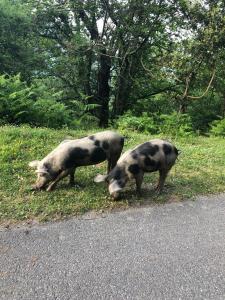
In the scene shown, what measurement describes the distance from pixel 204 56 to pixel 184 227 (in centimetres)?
1087

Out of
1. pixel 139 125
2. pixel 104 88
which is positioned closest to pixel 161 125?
pixel 139 125

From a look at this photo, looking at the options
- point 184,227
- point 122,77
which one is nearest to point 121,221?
point 184,227

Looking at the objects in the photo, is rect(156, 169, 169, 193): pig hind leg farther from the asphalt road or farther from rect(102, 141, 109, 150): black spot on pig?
rect(102, 141, 109, 150): black spot on pig

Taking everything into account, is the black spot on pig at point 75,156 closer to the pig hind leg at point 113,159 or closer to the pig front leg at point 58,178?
the pig front leg at point 58,178

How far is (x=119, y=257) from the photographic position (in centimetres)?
468

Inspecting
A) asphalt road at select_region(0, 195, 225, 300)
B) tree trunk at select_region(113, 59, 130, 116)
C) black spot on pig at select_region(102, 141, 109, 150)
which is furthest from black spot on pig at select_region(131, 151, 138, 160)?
tree trunk at select_region(113, 59, 130, 116)

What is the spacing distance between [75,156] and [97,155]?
0.41 m

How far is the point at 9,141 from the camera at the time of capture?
27.6 feet

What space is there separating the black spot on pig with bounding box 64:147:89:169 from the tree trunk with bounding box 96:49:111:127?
11.7 meters

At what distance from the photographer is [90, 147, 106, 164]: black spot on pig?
6371 millimetres

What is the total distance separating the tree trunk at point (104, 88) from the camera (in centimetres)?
1819

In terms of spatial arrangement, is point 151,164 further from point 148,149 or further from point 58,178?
point 58,178

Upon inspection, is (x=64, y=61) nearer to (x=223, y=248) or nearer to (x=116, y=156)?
(x=116, y=156)

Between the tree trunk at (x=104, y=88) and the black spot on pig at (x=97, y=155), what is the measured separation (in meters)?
11.5
